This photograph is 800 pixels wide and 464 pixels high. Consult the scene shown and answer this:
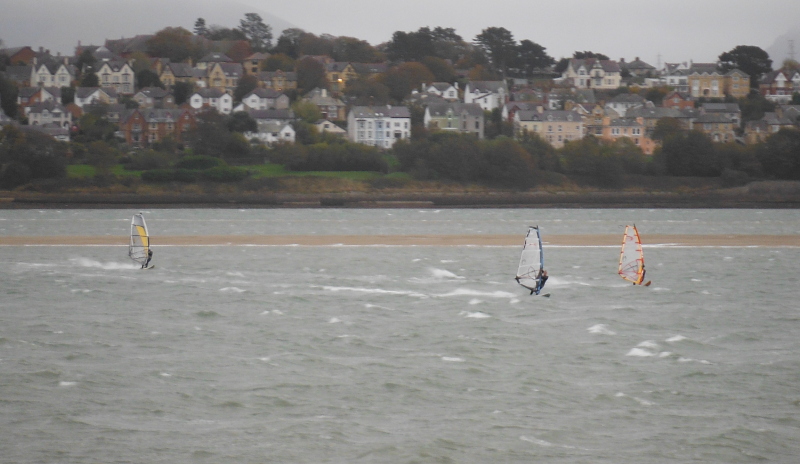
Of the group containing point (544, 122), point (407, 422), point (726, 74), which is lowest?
point (407, 422)

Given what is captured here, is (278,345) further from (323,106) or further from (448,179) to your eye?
(323,106)

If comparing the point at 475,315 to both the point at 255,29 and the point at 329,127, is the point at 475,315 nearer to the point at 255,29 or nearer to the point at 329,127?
the point at 329,127

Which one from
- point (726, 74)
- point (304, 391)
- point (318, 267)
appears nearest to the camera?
point (304, 391)

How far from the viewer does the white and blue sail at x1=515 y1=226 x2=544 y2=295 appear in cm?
1686

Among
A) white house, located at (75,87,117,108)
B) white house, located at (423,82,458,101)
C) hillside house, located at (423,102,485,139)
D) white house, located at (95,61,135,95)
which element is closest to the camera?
hillside house, located at (423,102,485,139)

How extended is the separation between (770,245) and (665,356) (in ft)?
63.4

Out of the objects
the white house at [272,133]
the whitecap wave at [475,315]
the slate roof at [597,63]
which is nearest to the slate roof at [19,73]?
the white house at [272,133]

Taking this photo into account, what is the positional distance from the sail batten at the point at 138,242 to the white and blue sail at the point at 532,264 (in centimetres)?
874

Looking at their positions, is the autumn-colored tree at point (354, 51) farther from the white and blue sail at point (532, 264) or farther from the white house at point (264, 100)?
the white and blue sail at point (532, 264)

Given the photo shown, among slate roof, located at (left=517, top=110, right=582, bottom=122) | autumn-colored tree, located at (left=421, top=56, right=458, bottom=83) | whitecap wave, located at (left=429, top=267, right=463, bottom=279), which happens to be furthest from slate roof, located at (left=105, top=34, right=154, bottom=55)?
whitecap wave, located at (left=429, top=267, right=463, bottom=279)

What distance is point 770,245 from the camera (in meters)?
30.3

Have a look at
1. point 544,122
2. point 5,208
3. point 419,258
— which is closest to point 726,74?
point 544,122

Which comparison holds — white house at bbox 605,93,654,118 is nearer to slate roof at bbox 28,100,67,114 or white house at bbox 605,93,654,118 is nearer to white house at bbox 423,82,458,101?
white house at bbox 423,82,458,101

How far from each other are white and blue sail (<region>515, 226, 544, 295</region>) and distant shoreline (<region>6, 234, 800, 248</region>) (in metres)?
10.8
